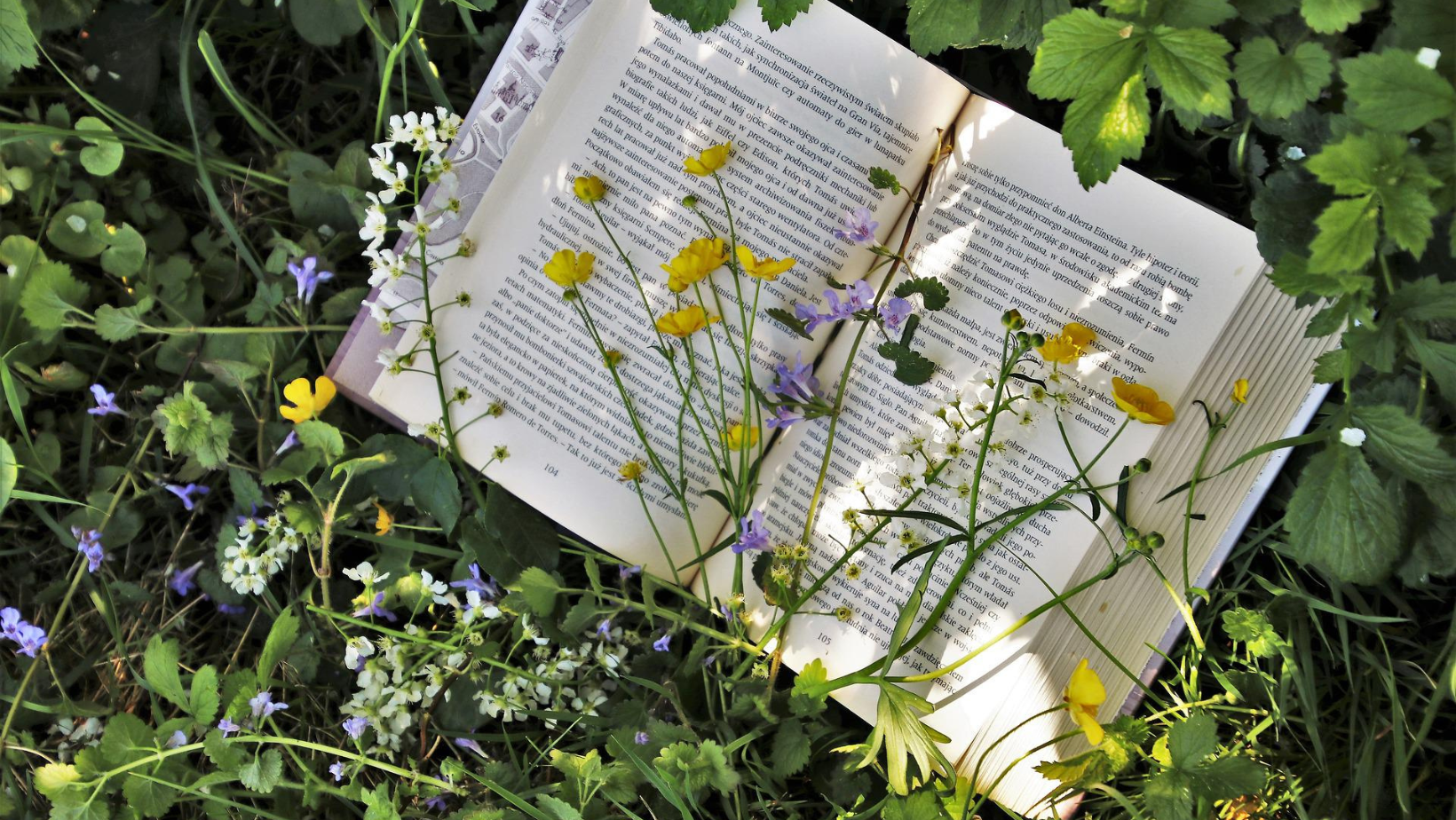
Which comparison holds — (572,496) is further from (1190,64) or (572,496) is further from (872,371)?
(1190,64)

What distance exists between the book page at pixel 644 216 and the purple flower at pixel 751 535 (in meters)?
0.09

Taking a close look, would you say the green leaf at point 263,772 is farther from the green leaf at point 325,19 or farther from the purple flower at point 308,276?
the green leaf at point 325,19

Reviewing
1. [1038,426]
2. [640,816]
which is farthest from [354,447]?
[1038,426]

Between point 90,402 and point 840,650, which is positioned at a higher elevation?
point 840,650

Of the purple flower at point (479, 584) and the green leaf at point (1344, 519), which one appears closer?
the green leaf at point (1344, 519)

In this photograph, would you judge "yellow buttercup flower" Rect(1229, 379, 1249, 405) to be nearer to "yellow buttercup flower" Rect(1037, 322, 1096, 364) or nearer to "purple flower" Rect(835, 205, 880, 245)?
"yellow buttercup flower" Rect(1037, 322, 1096, 364)

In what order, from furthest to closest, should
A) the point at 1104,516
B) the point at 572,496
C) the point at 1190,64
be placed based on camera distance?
the point at 572,496
the point at 1104,516
the point at 1190,64

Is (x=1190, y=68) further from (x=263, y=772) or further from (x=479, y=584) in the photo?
(x=263, y=772)

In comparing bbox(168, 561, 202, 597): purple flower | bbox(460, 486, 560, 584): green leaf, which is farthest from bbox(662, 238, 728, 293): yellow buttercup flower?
bbox(168, 561, 202, 597): purple flower

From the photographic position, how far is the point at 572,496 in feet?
4.24

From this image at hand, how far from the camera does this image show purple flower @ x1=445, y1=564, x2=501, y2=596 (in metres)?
1.28

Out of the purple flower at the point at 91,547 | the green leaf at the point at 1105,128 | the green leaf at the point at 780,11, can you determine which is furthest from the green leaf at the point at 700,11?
the purple flower at the point at 91,547

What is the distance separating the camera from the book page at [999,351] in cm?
117

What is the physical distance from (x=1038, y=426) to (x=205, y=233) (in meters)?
1.23
